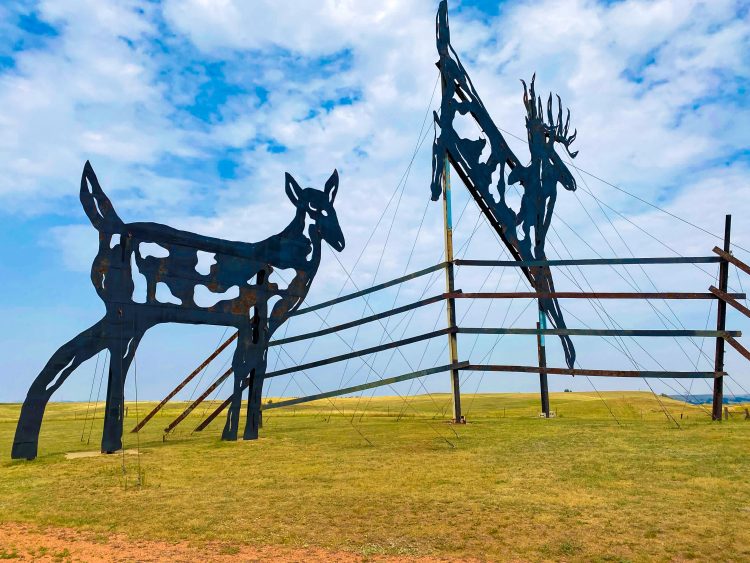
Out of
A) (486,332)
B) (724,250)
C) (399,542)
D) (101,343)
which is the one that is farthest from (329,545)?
(724,250)

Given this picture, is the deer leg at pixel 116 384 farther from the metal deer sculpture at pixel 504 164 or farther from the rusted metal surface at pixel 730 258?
the rusted metal surface at pixel 730 258

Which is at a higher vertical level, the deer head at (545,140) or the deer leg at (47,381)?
the deer head at (545,140)

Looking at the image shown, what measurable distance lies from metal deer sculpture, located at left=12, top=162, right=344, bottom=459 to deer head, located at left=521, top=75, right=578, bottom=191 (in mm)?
9204

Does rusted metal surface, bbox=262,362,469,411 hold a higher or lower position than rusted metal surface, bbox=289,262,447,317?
lower

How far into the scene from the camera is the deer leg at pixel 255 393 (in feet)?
52.8

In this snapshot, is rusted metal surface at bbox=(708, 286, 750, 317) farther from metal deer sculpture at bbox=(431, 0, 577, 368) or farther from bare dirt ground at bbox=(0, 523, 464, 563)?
bare dirt ground at bbox=(0, 523, 464, 563)

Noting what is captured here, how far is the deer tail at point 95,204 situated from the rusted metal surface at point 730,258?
1691 centimetres

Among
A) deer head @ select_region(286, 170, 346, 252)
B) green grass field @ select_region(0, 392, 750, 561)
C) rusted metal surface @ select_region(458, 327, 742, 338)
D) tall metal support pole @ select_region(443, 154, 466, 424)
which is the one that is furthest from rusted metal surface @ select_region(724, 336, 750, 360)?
deer head @ select_region(286, 170, 346, 252)

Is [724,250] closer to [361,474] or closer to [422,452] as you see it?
[422,452]

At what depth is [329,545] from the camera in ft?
21.8

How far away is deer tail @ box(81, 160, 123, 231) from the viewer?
13621 millimetres

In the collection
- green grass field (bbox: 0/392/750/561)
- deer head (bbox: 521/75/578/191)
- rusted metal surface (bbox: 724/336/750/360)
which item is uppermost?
deer head (bbox: 521/75/578/191)

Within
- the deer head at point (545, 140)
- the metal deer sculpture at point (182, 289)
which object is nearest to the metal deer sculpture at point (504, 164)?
the deer head at point (545, 140)

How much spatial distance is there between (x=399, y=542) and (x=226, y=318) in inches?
394
